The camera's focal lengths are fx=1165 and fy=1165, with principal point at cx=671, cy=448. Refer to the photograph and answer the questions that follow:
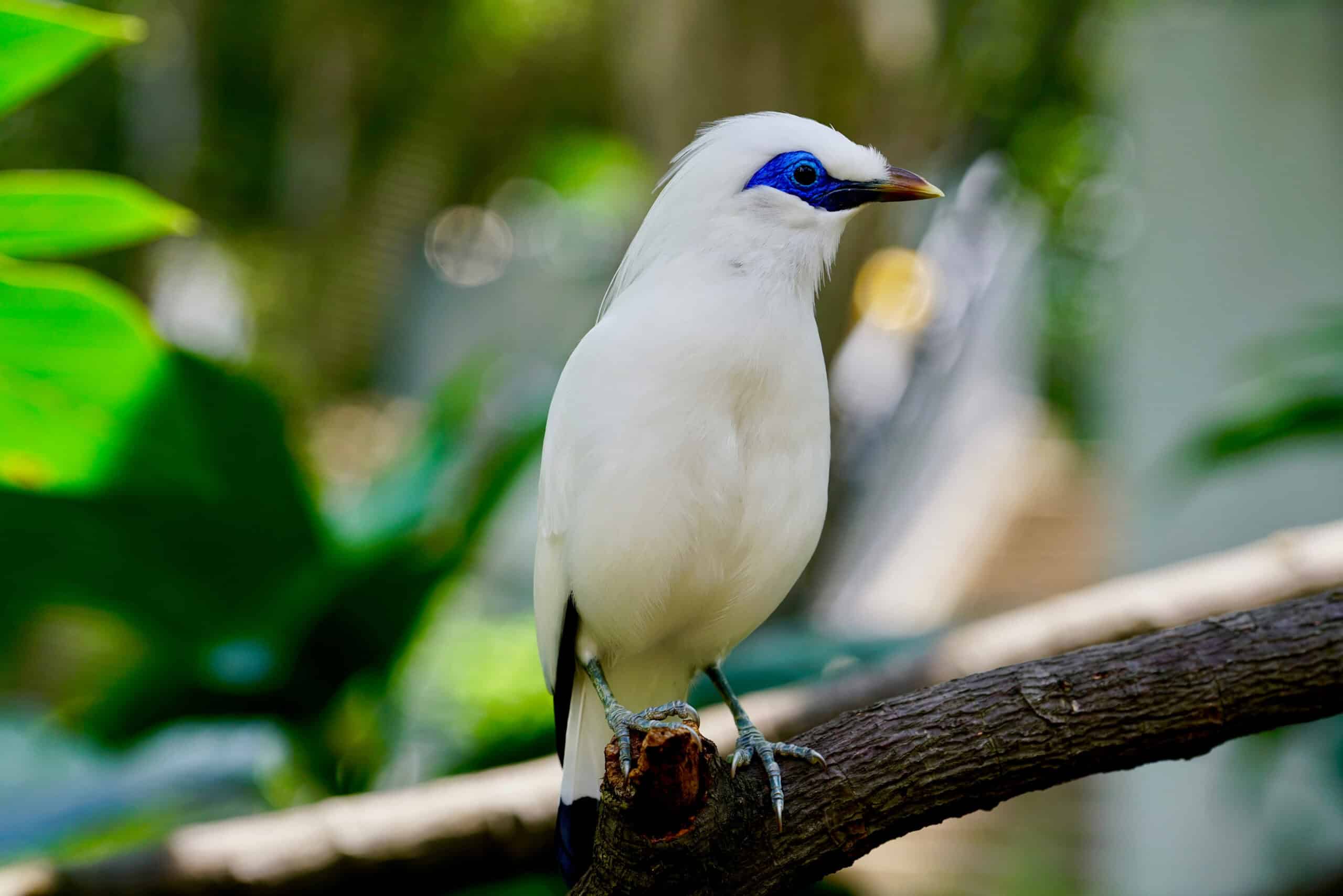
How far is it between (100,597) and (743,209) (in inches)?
97.6

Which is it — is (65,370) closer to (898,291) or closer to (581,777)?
(581,777)

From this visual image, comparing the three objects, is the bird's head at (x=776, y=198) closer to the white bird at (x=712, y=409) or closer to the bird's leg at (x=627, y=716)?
the white bird at (x=712, y=409)

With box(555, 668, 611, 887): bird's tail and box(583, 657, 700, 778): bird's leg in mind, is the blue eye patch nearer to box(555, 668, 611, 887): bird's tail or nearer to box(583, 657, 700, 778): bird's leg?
box(583, 657, 700, 778): bird's leg

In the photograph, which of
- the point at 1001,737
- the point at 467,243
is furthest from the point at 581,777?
the point at 467,243

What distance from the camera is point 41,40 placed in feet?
5.49

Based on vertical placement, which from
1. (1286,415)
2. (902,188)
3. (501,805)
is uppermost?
(1286,415)

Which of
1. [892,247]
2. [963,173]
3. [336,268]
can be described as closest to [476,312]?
[336,268]

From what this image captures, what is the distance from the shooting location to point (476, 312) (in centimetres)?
1555

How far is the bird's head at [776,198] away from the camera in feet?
5.57

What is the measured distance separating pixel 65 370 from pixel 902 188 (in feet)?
4.55

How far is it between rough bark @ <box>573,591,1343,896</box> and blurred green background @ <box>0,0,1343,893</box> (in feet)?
4.02

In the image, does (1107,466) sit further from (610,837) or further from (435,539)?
(610,837)

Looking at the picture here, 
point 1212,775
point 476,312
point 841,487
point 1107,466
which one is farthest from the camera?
point 476,312

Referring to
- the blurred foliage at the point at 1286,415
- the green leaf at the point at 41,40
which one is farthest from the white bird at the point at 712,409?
the blurred foliage at the point at 1286,415
